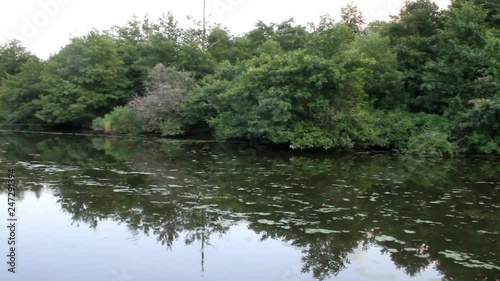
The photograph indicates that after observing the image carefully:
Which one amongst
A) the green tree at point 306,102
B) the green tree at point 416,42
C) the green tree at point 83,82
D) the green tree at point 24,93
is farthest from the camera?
the green tree at point 24,93

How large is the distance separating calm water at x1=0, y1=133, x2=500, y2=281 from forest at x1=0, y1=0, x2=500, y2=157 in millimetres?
5548

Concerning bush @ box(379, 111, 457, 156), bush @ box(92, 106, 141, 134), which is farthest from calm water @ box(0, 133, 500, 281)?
bush @ box(92, 106, 141, 134)

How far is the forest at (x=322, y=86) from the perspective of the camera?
22938mm

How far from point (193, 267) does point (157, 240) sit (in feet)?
4.84

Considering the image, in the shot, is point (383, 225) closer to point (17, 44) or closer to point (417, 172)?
point (417, 172)

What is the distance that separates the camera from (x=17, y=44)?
1900 inches

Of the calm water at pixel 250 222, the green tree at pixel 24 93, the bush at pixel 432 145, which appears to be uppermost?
the green tree at pixel 24 93

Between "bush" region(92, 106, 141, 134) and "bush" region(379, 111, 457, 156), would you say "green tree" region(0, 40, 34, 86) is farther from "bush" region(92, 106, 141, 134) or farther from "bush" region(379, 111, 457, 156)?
"bush" region(379, 111, 457, 156)

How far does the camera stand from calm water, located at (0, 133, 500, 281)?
288 inches

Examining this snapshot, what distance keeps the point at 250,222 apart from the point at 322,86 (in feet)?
48.8

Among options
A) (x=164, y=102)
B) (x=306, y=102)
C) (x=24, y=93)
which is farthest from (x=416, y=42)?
(x=24, y=93)

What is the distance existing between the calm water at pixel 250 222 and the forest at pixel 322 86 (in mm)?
5548

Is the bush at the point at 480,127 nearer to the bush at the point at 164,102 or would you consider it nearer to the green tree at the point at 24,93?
the bush at the point at 164,102

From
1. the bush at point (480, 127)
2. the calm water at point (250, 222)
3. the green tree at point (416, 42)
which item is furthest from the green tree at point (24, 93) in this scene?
the bush at point (480, 127)
